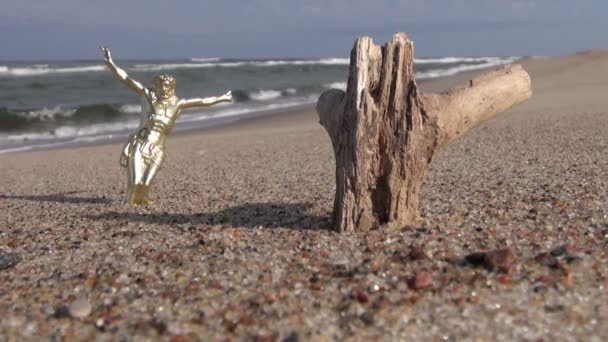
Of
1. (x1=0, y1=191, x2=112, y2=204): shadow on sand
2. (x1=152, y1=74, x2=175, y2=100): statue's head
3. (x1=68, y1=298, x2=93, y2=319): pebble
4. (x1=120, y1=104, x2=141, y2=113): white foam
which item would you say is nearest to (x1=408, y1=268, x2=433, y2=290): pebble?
(x1=68, y1=298, x2=93, y2=319): pebble

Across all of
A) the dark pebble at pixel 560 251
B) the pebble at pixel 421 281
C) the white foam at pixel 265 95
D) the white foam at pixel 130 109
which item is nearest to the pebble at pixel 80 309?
the pebble at pixel 421 281

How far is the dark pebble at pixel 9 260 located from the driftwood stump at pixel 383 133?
180 cm

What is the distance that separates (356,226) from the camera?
12.6 ft

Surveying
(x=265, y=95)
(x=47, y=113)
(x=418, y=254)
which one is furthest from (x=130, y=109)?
(x=418, y=254)

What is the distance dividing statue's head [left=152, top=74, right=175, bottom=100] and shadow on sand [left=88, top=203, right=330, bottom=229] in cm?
109

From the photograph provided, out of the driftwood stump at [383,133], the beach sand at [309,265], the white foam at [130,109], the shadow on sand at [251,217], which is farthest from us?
the white foam at [130,109]

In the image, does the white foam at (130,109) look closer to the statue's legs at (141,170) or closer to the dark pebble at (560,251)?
the statue's legs at (141,170)

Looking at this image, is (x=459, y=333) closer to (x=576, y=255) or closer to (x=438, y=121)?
(x=576, y=255)

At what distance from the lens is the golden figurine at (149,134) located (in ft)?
18.2

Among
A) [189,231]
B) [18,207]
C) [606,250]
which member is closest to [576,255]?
[606,250]

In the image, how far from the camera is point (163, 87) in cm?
555

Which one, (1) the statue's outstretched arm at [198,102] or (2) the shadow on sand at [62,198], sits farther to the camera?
(2) the shadow on sand at [62,198]

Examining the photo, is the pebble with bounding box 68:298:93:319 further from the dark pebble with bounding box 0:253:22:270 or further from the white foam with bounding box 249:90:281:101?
the white foam with bounding box 249:90:281:101

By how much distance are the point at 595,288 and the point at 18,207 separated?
4.92 metres
